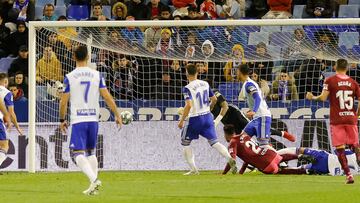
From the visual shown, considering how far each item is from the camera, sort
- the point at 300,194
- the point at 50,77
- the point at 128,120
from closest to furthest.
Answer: the point at 300,194
the point at 128,120
the point at 50,77

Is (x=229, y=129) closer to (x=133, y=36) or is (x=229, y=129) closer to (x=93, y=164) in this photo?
(x=133, y=36)

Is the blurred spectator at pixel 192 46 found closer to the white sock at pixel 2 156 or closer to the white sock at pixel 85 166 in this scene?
the white sock at pixel 2 156

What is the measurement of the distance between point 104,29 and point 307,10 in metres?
5.90

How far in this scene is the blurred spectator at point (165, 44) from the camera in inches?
997

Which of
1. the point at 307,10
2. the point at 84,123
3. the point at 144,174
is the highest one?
the point at 307,10

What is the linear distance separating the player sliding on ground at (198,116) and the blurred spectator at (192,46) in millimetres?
2678

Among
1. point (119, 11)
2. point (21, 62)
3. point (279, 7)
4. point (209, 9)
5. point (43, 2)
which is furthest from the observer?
point (43, 2)

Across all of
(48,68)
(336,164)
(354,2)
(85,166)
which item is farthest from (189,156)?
(354,2)

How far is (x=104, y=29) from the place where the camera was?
2552 centimetres

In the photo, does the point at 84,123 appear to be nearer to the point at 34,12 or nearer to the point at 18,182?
the point at 18,182

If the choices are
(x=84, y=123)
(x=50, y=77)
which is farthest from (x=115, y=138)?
(x=84, y=123)

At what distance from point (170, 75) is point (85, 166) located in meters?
9.33

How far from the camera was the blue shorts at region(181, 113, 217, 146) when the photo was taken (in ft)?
74.2

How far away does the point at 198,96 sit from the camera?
74.1 feet
